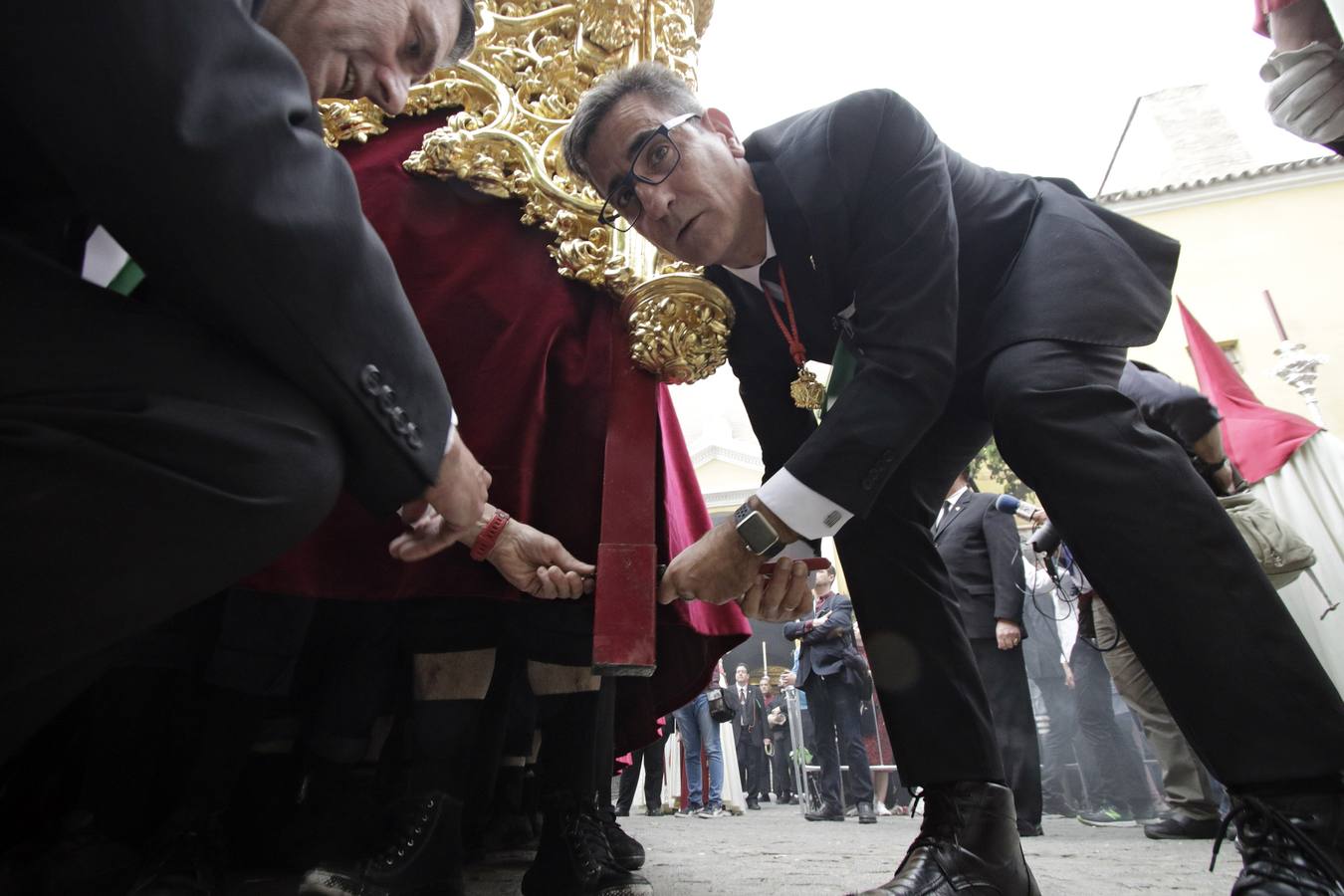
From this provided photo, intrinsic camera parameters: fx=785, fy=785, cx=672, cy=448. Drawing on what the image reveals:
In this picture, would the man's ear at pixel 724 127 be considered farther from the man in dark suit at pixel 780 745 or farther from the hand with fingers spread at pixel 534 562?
the man in dark suit at pixel 780 745

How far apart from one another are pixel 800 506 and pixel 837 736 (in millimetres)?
4629

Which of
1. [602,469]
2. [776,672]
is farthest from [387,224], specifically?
[776,672]

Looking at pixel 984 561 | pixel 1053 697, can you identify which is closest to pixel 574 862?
pixel 984 561

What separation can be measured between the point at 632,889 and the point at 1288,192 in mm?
15404

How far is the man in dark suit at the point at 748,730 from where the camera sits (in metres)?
8.80

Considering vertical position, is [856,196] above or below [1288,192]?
below

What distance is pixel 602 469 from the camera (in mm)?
1760

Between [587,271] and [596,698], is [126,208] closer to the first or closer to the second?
Result: [587,271]

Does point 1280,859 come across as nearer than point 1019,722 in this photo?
Yes

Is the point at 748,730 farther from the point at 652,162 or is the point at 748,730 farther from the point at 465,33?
the point at 465,33

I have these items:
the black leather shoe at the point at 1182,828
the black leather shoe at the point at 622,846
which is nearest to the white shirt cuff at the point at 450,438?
the black leather shoe at the point at 622,846

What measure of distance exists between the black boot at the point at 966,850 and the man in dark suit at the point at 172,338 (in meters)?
0.95

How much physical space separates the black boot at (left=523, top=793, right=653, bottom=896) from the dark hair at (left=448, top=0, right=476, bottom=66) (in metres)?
1.48

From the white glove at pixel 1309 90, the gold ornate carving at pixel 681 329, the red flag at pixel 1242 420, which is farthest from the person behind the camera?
the red flag at pixel 1242 420
